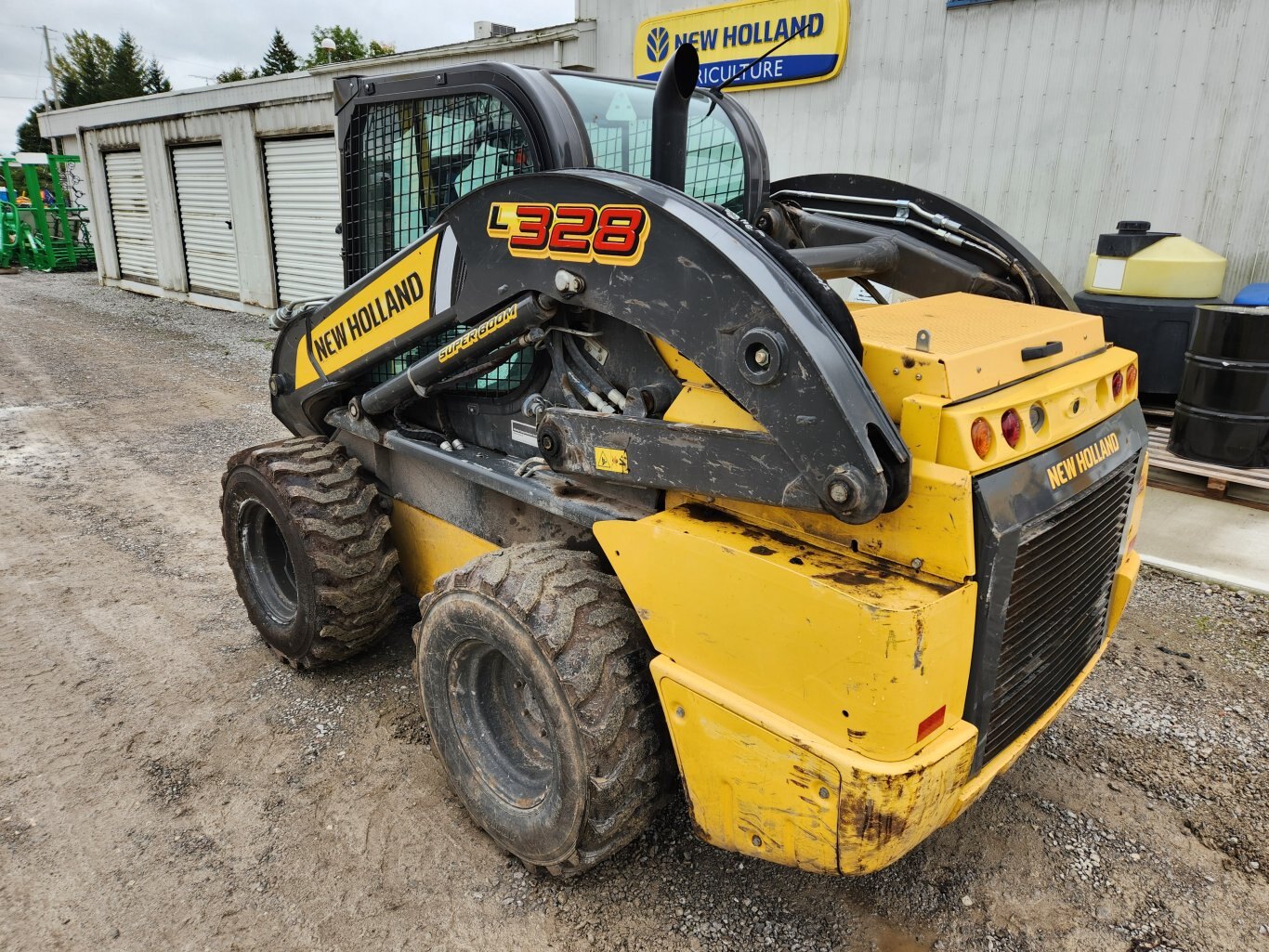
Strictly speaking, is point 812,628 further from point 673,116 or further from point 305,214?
point 305,214

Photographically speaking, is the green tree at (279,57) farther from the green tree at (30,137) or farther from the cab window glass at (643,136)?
the cab window glass at (643,136)

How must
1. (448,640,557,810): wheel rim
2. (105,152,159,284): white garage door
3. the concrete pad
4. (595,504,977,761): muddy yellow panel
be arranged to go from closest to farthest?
(595,504,977,761): muddy yellow panel → (448,640,557,810): wheel rim → the concrete pad → (105,152,159,284): white garage door

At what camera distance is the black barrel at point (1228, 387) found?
5.21 meters

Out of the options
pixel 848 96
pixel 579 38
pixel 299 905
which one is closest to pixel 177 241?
pixel 579 38

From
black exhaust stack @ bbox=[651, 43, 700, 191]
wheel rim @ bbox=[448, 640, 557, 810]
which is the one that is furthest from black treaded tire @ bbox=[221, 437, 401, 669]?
black exhaust stack @ bbox=[651, 43, 700, 191]

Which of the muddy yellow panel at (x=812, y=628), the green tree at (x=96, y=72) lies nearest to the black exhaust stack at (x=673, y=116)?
the muddy yellow panel at (x=812, y=628)

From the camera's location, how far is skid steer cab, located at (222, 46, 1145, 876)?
1848mm

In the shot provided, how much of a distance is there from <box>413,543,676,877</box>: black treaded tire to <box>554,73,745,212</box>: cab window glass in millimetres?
1356

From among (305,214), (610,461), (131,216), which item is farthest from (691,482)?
(131,216)

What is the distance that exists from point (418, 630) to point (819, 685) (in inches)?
57.2

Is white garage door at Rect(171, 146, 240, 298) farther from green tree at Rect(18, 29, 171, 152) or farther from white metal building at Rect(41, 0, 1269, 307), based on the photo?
green tree at Rect(18, 29, 171, 152)

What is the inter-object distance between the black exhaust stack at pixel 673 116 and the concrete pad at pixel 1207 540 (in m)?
3.79

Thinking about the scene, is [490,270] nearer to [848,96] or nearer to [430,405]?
[430,405]

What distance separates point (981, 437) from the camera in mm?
1887
